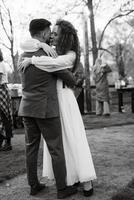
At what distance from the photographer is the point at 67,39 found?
12.8 ft

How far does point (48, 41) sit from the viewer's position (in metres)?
4.00

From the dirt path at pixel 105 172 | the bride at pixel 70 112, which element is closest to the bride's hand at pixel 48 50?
the bride at pixel 70 112

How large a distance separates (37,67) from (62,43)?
1.24 ft

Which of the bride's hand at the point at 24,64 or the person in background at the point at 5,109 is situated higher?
the bride's hand at the point at 24,64

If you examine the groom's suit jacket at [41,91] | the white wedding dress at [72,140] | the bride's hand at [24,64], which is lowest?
the white wedding dress at [72,140]

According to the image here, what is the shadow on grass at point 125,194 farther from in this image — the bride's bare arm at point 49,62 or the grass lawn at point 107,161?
the bride's bare arm at point 49,62

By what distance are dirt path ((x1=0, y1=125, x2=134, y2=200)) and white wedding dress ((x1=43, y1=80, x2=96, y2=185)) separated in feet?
0.86

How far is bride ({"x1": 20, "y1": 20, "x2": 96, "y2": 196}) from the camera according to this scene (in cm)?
386

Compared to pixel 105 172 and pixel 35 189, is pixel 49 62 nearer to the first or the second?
pixel 35 189

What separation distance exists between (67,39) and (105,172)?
1.97 meters

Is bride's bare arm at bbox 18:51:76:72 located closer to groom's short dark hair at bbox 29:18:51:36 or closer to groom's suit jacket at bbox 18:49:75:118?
groom's suit jacket at bbox 18:49:75:118

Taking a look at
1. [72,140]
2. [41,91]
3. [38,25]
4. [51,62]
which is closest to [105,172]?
[72,140]

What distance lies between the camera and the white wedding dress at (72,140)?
155 inches

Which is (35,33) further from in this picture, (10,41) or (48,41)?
(10,41)
